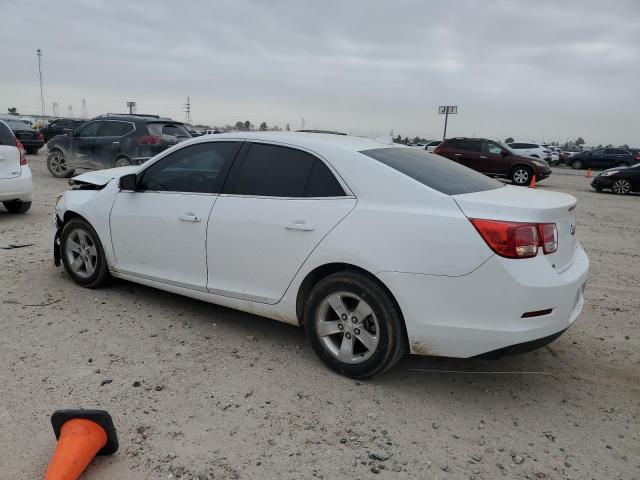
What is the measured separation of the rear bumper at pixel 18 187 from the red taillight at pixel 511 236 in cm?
747

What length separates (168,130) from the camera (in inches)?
499

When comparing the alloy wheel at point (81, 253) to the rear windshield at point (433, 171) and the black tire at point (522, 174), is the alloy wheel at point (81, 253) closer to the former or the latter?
the rear windshield at point (433, 171)

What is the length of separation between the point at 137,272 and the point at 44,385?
1.39 m

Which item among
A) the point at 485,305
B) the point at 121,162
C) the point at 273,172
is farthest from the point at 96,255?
the point at 121,162

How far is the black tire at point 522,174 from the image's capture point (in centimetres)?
1753

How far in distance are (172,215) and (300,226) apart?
4.05 ft

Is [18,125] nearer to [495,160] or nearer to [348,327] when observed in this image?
[495,160]

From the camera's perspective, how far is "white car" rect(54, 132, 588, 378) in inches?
115

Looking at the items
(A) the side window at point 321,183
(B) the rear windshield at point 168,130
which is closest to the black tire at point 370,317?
(A) the side window at point 321,183

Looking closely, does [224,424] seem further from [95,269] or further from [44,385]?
[95,269]

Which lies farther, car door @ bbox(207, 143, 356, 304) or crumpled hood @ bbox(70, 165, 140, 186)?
crumpled hood @ bbox(70, 165, 140, 186)

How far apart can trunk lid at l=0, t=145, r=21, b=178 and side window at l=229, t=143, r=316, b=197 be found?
5661 millimetres

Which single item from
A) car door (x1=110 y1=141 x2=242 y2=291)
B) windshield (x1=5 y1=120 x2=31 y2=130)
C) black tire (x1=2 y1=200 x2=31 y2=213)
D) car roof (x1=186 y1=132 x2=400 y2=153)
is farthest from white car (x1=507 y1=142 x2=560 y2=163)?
car door (x1=110 y1=141 x2=242 y2=291)

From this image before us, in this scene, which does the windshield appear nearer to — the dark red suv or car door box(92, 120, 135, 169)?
→ car door box(92, 120, 135, 169)
